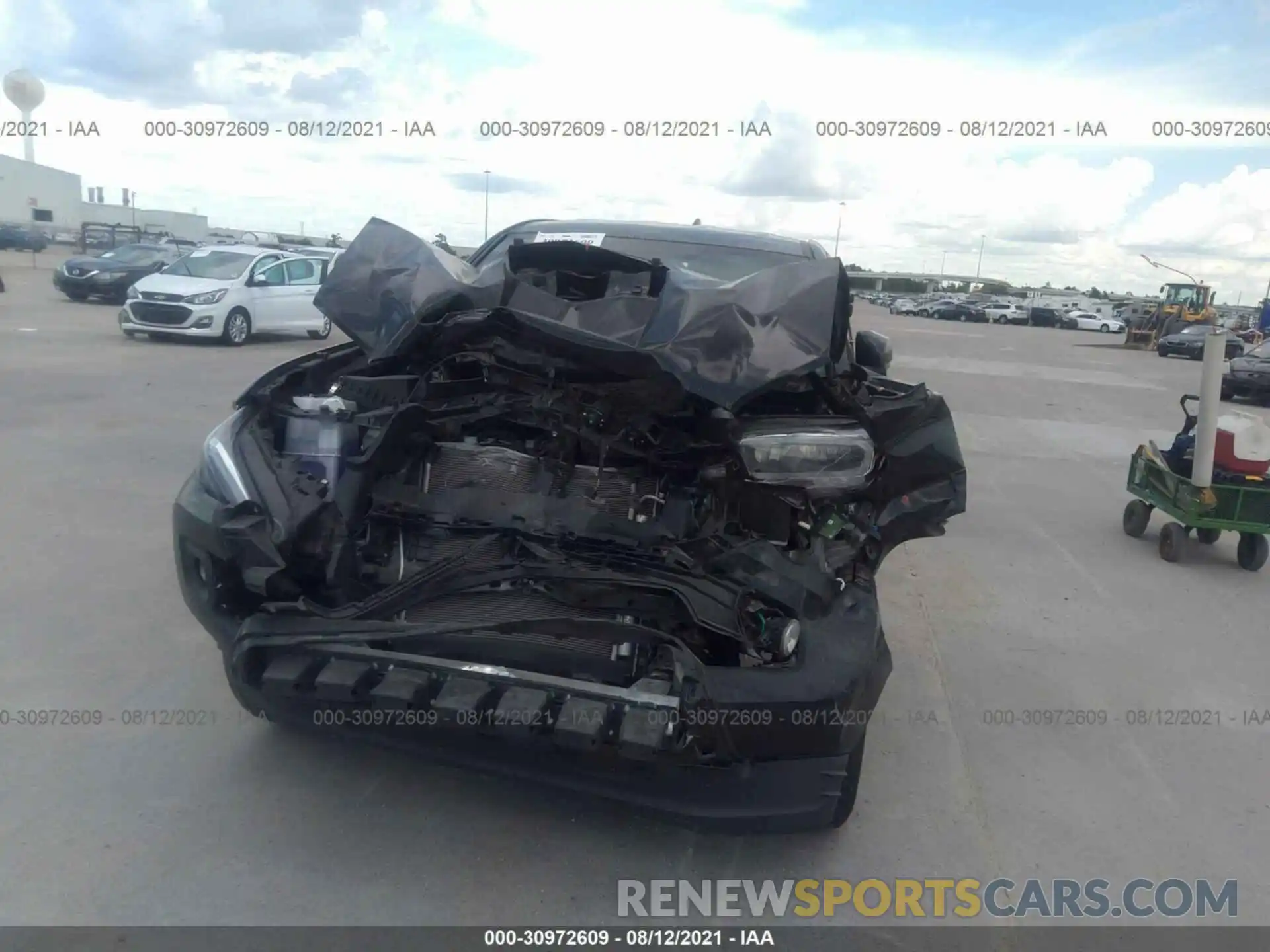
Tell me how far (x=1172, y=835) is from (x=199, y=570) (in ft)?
10.9

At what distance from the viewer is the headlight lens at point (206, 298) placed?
15148mm

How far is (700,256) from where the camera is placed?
514 cm

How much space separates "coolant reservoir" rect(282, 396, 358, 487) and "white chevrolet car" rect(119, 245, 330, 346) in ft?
37.7

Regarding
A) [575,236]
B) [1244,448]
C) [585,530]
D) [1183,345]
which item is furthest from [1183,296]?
[585,530]

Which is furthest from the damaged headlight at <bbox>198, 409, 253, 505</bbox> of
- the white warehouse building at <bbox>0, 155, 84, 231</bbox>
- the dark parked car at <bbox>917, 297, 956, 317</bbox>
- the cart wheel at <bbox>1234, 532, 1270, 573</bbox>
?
the white warehouse building at <bbox>0, 155, 84, 231</bbox>

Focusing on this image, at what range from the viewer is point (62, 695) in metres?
3.84

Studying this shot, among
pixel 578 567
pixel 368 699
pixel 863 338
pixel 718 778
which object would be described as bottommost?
pixel 718 778

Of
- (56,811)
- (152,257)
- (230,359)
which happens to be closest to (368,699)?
(56,811)

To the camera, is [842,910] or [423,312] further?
[423,312]

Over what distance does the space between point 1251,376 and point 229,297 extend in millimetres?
18394

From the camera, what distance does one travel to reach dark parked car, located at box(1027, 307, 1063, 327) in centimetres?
6266

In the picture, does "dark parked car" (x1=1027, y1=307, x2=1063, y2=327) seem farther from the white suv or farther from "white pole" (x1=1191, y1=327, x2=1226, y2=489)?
"white pole" (x1=1191, y1=327, x2=1226, y2=489)

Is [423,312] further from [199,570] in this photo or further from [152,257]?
[152,257]

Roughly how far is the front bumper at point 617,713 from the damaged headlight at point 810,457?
40 centimetres
